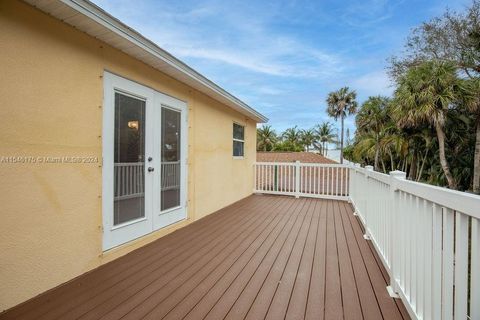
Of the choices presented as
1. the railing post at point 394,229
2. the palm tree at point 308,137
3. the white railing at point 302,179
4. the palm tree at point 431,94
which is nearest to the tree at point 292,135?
the palm tree at point 308,137

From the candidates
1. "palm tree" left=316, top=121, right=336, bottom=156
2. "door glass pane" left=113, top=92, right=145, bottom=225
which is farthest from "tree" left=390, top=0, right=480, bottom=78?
"palm tree" left=316, top=121, right=336, bottom=156

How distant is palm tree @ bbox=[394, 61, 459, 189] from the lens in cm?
922

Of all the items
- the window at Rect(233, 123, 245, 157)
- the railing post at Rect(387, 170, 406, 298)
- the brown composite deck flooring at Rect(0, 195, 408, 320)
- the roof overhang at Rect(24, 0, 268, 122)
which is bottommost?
the brown composite deck flooring at Rect(0, 195, 408, 320)

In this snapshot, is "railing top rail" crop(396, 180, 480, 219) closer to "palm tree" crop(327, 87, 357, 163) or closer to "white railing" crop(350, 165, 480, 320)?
"white railing" crop(350, 165, 480, 320)

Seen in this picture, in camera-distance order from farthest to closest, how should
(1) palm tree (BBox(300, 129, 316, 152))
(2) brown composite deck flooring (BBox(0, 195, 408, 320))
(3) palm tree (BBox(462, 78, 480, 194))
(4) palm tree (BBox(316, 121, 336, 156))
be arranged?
(1) palm tree (BBox(300, 129, 316, 152)) < (4) palm tree (BBox(316, 121, 336, 156)) < (3) palm tree (BBox(462, 78, 480, 194)) < (2) brown composite deck flooring (BBox(0, 195, 408, 320))

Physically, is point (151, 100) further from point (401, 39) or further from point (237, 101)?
point (401, 39)

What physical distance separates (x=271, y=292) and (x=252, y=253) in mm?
918

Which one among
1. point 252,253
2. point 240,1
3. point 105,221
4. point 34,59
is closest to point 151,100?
point 34,59

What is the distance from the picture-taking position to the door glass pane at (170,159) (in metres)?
3.78

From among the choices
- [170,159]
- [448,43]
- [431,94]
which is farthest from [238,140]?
[448,43]

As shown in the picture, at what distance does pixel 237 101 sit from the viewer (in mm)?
5887

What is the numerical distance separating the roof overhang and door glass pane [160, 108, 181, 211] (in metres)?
0.64

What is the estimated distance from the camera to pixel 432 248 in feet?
4.75

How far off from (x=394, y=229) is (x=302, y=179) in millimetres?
5560
